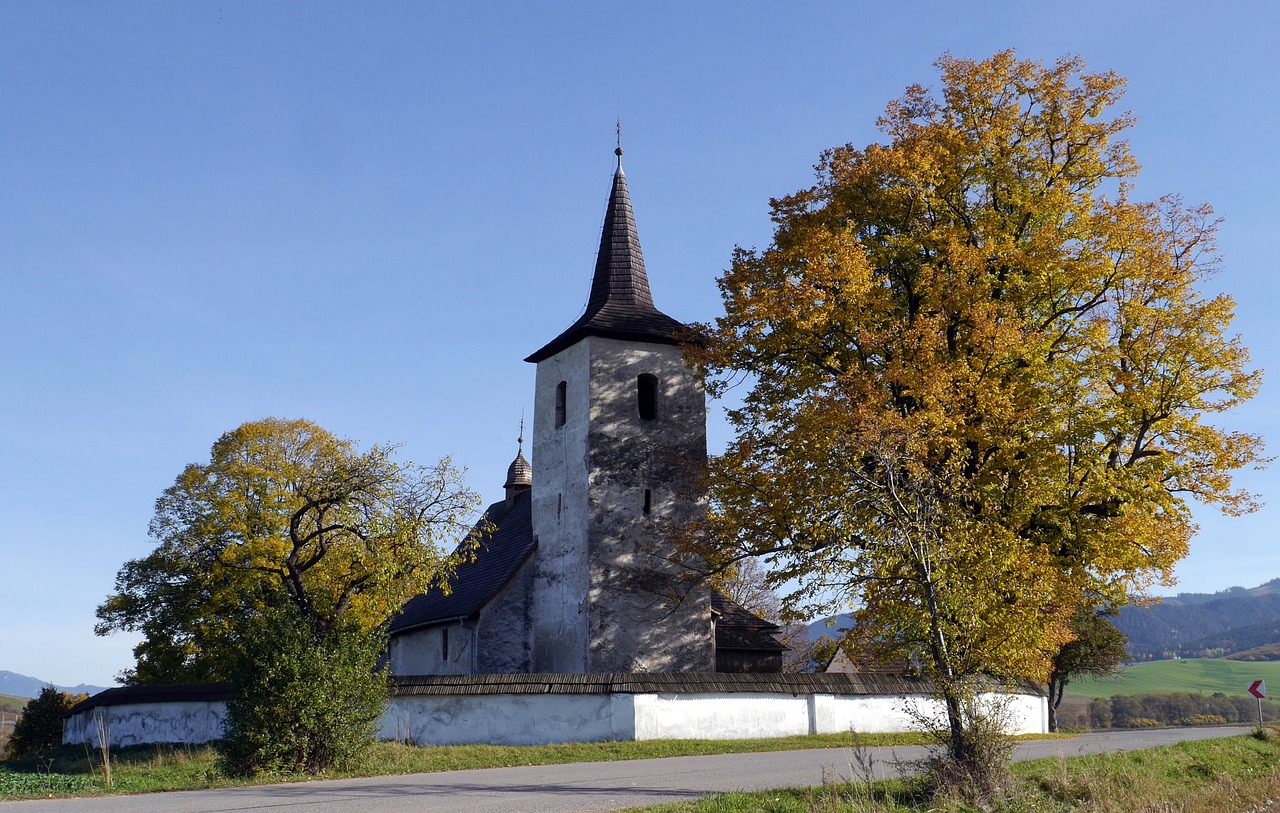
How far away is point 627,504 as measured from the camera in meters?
26.4

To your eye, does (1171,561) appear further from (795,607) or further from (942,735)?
(942,735)

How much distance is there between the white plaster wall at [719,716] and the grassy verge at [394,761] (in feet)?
1.34

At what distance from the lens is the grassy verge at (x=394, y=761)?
13.5 meters

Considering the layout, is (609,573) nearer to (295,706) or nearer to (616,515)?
(616,515)

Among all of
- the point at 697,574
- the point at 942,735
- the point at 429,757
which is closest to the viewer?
the point at 942,735

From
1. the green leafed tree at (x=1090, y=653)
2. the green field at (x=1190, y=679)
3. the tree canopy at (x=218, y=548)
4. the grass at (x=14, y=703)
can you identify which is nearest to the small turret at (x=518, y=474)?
the tree canopy at (x=218, y=548)

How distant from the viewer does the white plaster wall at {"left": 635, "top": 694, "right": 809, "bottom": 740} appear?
19578mm

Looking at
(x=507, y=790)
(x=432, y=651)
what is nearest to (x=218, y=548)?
(x=432, y=651)

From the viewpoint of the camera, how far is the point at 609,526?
26109 millimetres

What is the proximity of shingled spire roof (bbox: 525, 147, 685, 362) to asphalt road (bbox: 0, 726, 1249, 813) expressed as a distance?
44.7ft

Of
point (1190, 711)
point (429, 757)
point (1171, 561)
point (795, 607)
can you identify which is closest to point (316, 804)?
point (429, 757)

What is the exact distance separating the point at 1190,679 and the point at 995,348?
111m

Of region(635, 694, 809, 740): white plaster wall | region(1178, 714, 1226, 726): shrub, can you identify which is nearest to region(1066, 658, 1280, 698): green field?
region(1178, 714, 1226, 726): shrub

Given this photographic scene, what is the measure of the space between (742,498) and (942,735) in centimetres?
952
